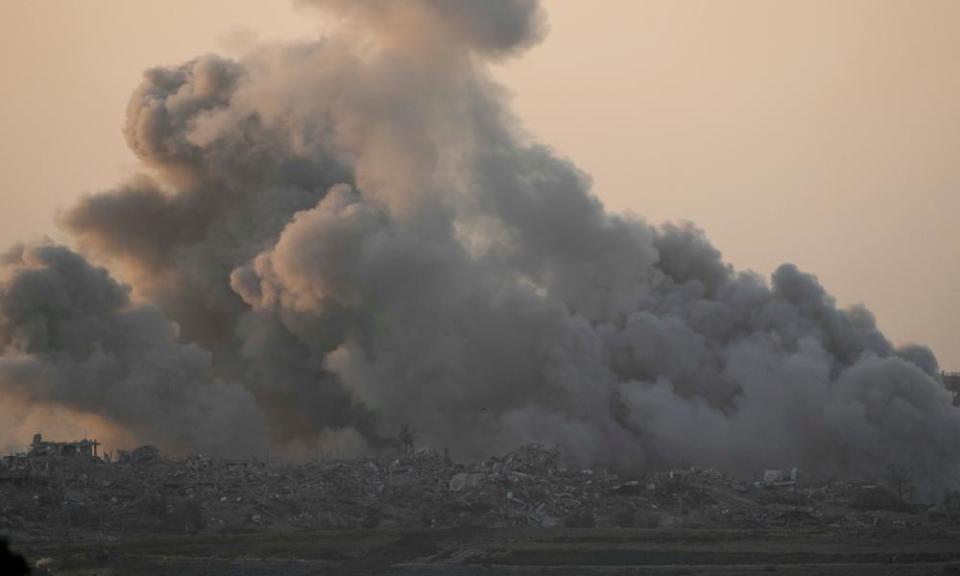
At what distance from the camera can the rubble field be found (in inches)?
2749

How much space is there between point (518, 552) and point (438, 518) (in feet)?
29.4

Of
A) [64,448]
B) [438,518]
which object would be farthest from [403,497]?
[64,448]

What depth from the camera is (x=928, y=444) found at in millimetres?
92812

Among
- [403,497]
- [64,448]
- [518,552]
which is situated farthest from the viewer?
[64,448]

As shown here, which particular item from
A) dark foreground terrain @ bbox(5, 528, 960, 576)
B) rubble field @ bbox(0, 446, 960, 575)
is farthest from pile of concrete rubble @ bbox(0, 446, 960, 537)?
dark foreground terrain @ bbox(5, 528, 960, 576)

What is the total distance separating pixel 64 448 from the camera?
91750 mm

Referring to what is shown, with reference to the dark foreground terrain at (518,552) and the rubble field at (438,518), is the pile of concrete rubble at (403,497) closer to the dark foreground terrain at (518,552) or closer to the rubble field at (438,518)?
the rubble field at (438,518)

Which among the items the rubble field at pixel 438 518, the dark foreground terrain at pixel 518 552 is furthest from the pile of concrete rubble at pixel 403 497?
the dark foreground terrain at pixel 518 552

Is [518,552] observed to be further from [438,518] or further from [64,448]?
[64,448]

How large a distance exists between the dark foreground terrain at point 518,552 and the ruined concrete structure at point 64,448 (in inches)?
618

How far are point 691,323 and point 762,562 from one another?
113 feet

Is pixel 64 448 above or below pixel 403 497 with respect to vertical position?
above

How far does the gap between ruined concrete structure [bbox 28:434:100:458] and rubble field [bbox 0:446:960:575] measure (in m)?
1.54

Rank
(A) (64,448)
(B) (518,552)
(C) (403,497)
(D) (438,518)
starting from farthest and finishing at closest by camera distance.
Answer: (A) (64,448) < (C) (403,497) < (D) (438,518) < (B) (518,552)
